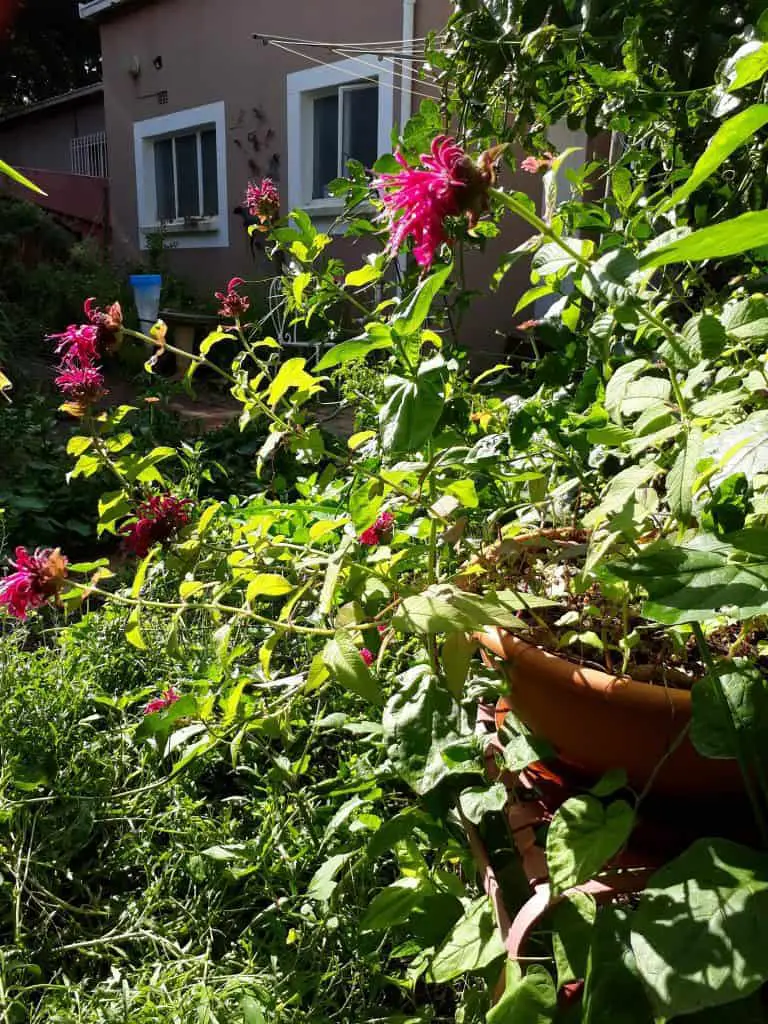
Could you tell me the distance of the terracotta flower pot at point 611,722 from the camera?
1.97 feet

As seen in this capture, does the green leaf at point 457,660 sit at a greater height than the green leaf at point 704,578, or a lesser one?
lesser

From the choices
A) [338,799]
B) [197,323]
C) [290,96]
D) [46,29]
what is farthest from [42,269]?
[46,29]

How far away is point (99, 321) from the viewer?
38.1 inches

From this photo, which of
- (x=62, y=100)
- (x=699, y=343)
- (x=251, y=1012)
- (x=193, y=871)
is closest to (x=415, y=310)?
(x=699, y=343)

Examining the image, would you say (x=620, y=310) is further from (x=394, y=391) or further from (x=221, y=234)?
(x=221, y=234)

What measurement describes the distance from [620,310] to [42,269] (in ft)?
25.0

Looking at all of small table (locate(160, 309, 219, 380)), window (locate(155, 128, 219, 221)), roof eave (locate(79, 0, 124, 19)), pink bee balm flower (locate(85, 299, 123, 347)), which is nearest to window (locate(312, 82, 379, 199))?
Answer: small table (locate(160, 309, 219, 380))

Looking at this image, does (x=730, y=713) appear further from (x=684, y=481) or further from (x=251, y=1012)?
(x=251, y=1012)

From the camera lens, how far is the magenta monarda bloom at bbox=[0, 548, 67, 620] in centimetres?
84

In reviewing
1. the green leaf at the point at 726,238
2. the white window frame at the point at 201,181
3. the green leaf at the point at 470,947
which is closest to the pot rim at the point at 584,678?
the green leaf at the point at 470,947

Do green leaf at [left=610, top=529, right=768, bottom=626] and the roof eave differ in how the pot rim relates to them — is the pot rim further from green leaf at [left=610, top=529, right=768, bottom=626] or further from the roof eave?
the roof eave

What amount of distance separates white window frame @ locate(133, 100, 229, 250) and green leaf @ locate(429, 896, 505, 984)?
7.16 metres

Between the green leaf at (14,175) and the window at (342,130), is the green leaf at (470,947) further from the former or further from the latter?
the window at (342,130)

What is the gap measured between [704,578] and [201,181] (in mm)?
7847
